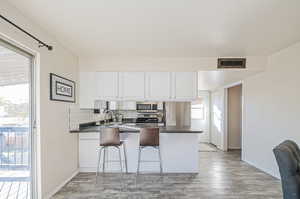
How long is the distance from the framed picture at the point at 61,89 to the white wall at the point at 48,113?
8 centimetres

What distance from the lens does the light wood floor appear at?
2.93 meters

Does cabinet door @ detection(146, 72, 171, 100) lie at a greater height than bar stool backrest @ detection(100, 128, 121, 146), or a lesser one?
greater

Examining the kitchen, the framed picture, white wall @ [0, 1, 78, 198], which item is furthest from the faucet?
white wall @ [0, 1, 78, 198]

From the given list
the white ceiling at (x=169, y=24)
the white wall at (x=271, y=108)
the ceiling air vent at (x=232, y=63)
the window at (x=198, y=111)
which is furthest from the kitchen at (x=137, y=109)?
the window at (x=198, y=111)

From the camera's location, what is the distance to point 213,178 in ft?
11.9

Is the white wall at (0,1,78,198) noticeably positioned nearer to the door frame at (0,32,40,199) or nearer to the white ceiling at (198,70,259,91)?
the door frame at (0,32,40,199)

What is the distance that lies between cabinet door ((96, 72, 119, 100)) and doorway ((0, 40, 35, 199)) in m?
1.67

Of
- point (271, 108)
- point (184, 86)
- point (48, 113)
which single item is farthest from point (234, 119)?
point (48, 113)

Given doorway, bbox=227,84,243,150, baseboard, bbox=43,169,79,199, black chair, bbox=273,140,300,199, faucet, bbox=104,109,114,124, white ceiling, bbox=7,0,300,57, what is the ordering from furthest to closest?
doorway, bbox=227,84,243,150 < faucet, bbox=104,109,114,124 < baseboard, bbox=43,169,79,199 < white ceiling, bbox=7,0,300,57 < black chair, bbox=273,140,300,199

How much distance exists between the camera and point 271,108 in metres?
3.79

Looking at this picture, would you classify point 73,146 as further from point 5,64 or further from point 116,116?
point 5,64

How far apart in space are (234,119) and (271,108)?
276 cm

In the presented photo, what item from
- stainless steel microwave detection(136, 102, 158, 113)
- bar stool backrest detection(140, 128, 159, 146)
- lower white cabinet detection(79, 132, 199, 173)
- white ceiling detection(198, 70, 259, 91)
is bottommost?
lower white cabinet detection(79, 132, 199, 173)

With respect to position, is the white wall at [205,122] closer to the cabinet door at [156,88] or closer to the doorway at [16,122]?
the cabinet door at [156,88]
